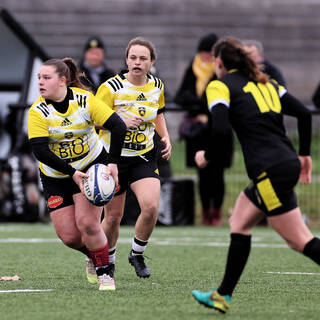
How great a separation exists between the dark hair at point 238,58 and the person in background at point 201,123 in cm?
697

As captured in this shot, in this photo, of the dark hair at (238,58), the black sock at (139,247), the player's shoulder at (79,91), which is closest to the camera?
the dark hair at (238,58)

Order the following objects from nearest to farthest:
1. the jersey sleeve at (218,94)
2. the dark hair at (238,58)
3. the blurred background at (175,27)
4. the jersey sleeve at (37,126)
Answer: the jersey sleeve at (218,94)
the dark hair at (238,58)
the jersey sleeve at (37,126)
the blurred background at (175,27)

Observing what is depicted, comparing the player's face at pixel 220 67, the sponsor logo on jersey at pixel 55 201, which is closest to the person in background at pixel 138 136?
the sponsor logo on jersey at pixel 55 201

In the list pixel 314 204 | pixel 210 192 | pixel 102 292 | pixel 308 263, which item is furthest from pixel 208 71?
pixel 102 292

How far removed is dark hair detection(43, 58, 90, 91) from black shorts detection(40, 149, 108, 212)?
0.60 m

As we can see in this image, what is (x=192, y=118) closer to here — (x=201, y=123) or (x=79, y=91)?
(x=201, y=123)

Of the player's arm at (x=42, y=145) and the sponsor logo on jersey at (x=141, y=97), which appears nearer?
the player's arm at (x=42, y=145)

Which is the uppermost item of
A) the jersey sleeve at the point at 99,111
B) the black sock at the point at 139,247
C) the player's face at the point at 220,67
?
the player's face at the point at 220,67

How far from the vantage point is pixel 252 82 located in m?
5.80

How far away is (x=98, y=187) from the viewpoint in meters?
6.50

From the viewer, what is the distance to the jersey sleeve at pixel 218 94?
5621 mm

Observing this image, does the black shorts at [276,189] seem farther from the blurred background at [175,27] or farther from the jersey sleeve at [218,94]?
the blurred background at [175,27]

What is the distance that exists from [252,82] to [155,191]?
187 centimetres

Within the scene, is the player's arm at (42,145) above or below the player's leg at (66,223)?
above
